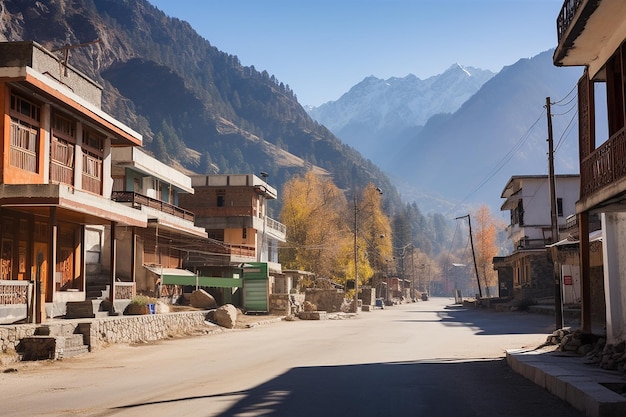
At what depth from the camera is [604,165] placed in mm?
15477

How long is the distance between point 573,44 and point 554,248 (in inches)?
304

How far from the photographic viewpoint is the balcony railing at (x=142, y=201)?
3666 centimetres

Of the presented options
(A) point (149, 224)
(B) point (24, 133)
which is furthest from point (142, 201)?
(B) point (24, 133)

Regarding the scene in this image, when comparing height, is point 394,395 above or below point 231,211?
below

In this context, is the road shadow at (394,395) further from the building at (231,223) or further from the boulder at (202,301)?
the building at (231,223)

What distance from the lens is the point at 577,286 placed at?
1935 inches

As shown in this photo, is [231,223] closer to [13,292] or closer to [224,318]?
[224,318]

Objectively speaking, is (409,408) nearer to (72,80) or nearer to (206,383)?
(206,383)

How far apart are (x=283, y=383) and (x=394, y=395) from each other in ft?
8.43

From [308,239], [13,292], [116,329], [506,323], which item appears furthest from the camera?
[308,239]

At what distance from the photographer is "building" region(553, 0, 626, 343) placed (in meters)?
15.0

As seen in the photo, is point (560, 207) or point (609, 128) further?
point (560, 207)

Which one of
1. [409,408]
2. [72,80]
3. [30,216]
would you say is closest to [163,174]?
[72,80]

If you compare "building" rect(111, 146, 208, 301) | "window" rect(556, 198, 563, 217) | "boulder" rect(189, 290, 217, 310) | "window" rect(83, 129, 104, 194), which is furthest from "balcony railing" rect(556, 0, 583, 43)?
"window" rect(556, 198, 563, 217)
